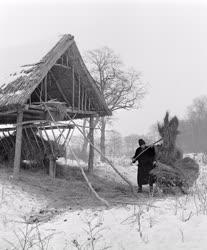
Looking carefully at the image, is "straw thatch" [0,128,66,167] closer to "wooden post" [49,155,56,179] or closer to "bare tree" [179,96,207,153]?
"wooden post" [49,155,56,179]

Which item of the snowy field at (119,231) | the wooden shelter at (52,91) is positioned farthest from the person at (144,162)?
the snowy field at (119,231)

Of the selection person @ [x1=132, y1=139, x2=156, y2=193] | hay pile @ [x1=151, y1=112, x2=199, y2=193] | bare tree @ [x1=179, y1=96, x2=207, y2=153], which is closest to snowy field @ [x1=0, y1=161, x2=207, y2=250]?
hay pile @ [x1=151, y1=112, x2=199, y2=193]

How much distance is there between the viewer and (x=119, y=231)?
601cm

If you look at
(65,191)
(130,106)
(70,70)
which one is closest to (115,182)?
(65,191)

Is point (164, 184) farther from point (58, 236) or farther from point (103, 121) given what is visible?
→ point (103, 121)

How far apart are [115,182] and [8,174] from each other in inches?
163

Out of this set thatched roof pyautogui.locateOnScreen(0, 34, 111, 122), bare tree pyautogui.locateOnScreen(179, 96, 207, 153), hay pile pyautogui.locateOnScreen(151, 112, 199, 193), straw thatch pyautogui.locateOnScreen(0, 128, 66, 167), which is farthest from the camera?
bare tree pyautogui.locateOnScreen(179, 96, 207, 153)

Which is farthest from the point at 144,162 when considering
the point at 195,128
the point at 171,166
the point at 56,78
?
the point at 195,128

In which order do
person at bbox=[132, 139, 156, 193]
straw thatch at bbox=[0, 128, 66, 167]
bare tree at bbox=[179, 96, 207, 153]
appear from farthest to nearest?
bare tree at bbox=[179, 96, 207, 153], straw thatch at bbox=[0, 128, 66, 167], person at bbox=[132, 139, 156, 193]

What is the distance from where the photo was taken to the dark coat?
1107cm

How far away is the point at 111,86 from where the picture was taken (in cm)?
2538

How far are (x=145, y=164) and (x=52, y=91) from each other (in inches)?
246

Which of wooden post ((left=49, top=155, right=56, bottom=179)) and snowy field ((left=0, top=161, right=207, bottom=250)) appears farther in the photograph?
wooden post ((left=49, top=155, right=56, bottom=179))

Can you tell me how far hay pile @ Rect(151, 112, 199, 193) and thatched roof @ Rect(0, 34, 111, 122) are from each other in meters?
4.29
